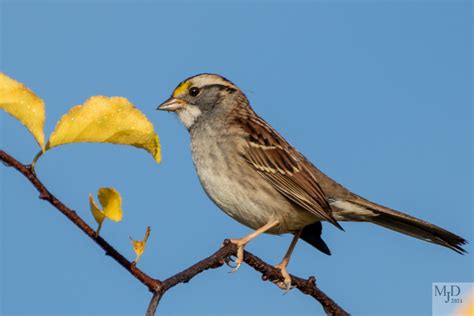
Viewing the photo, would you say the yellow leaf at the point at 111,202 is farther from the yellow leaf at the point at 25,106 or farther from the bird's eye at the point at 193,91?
the bird's eye at the point at 193,91

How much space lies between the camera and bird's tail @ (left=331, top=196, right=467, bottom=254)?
4.07 m

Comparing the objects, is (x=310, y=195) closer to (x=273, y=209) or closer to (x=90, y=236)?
(x=273, y=209)

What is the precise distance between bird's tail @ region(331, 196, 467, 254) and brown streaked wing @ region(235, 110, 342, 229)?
8.4 inches

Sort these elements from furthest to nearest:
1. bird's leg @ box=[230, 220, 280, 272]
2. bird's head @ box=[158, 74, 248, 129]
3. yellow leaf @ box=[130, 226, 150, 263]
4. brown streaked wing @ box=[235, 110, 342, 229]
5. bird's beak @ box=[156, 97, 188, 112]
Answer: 1. bird's head @ box=[158, 74, 248, 129]
2. bird's beak @ box=[156, 97, 188, 112]
3. brown streaked wing @ box=[235, 110, 342, 229]
4. bird's leg @ box=[230, 220, 280, 272]
5. yellow leaf @ box=[130, 226, 150, 263]

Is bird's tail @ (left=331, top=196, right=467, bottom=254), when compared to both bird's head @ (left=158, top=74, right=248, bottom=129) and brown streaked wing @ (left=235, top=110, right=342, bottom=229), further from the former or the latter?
bird's head @ (left=158, top=74, right=248, bottom=129)

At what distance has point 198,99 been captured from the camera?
16.4 ft

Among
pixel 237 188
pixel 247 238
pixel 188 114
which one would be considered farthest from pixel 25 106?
pixel 188 114

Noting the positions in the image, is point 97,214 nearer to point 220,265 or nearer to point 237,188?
point 220,265

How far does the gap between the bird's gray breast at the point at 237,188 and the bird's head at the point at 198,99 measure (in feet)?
1.09

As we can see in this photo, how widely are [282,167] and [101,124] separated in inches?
130

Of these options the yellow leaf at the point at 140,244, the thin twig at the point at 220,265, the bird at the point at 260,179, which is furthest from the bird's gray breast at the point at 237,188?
the yellow leaf at the point at 140,244

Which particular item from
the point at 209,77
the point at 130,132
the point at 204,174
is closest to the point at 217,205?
the point at 204,174

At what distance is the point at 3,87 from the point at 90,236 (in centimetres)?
35

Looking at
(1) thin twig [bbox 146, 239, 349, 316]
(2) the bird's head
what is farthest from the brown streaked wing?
(1) thin twig [bbox 146, 239, 349, 316]
